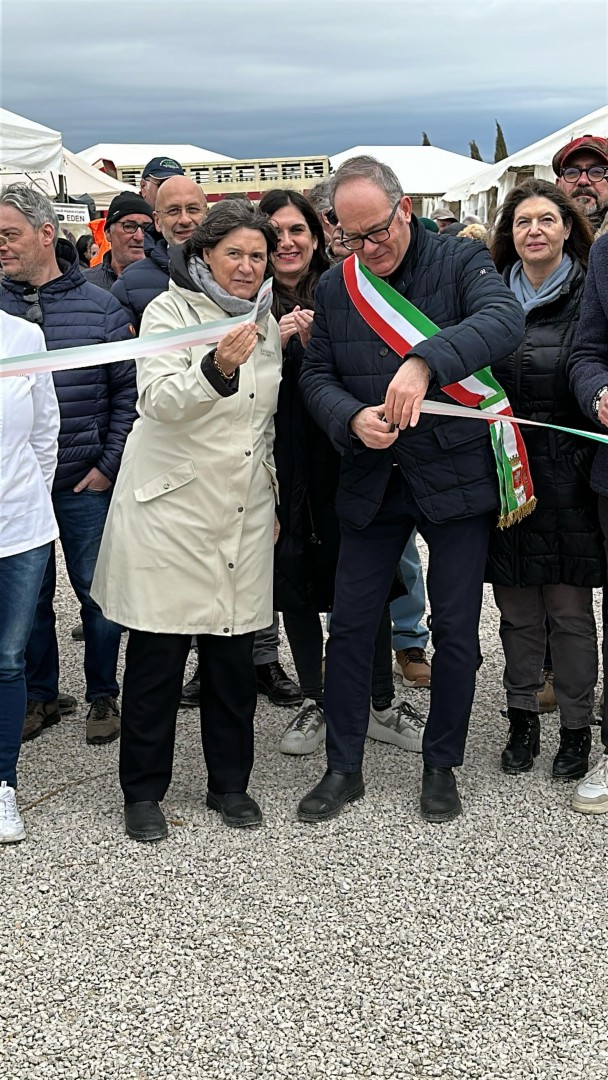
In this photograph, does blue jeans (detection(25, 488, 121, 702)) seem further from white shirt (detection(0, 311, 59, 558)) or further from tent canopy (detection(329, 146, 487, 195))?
tent canopy (detection(329, 146, 487, 195))

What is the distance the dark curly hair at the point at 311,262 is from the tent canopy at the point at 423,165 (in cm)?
1645

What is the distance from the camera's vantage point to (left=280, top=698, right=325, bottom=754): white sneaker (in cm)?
481

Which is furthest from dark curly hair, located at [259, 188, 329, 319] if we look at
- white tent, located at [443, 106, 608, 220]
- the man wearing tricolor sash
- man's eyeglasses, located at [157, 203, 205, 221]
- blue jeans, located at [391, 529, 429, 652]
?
white tent, located at [443, 106, 608, 220]

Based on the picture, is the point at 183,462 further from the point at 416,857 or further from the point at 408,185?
the point at 408,185

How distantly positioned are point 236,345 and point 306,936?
182 cm

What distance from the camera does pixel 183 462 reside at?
3.81 metres

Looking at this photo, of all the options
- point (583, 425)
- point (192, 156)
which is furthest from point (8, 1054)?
point (192, 156)

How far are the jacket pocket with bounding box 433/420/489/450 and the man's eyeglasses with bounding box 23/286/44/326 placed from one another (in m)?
1.83

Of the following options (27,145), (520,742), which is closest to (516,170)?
(27,145)

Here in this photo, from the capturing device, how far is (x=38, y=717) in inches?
201

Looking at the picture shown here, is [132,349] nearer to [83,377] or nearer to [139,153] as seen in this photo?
[83,377]

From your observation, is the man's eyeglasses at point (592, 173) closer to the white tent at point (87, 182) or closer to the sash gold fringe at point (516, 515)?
the sash gold fringe at point (516, 515)

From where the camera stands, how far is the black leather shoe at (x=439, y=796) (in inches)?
163

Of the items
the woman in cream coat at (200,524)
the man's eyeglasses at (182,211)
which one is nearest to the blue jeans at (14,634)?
the woman in cream coat at (200,524)
